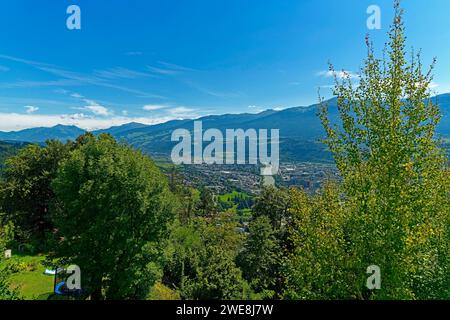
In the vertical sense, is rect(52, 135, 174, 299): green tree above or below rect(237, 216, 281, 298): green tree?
above

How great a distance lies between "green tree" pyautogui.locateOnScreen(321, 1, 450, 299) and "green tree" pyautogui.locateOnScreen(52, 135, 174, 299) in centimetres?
1099

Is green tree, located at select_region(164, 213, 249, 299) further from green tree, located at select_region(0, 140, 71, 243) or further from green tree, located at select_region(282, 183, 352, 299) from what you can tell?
green tree, located at select_region(0, 140, 71, 243)

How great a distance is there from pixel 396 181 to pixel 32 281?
954 inches

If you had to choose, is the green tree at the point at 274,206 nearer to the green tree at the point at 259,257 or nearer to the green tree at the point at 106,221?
the green tree at the point at 259,257

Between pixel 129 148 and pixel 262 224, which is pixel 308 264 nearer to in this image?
pixel 129 148

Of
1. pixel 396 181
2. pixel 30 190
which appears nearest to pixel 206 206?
pixel 30 190

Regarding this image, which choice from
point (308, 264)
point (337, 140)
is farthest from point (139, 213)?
point (337, 140)

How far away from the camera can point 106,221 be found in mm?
14727

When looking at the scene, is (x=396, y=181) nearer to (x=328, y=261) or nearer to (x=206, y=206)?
(x=328, y=261)

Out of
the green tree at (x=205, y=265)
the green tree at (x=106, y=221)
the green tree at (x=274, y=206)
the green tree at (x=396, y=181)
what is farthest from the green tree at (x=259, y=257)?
the green tree at (x=396, y=181)

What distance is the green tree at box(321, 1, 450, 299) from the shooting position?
668cm

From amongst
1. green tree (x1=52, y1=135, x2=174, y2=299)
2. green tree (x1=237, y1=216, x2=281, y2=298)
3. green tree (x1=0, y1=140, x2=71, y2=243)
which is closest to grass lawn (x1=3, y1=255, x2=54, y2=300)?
green tree (x1=0, y1=140, x2=71, y2=243)

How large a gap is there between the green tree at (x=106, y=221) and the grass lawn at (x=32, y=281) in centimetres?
551
